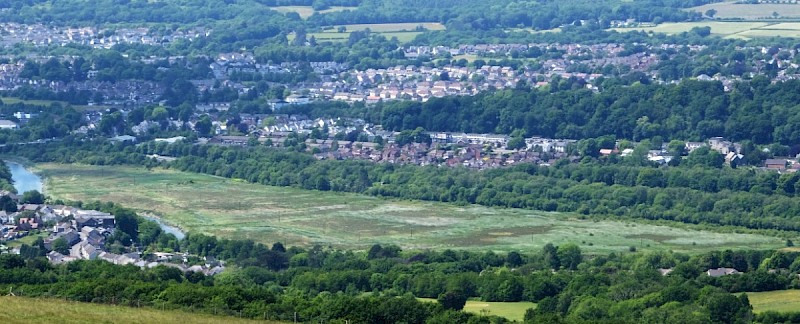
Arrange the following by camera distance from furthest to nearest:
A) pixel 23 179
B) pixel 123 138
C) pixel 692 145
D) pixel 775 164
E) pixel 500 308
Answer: pixel 123 138 → pixel 692 145 → pixel 775 164 → pixel 23 179 → pixel 500 308

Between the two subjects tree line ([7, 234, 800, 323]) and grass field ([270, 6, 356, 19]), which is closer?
tree line ([7, 234, 800, 323])

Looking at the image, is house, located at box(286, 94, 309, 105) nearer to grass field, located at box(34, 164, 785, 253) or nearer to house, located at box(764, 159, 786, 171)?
grass field, located at box(34, 164, 785, 253)

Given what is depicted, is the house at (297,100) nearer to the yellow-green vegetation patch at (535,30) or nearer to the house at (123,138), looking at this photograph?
the house at (123,138)

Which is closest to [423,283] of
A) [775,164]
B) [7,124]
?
[775,164]

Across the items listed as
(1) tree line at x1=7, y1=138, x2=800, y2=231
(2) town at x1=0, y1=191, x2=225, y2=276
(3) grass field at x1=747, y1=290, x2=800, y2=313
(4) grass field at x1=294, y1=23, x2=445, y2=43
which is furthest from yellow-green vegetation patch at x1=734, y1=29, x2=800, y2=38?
(3) grass field at x1=747, y1=290, x2=800, y2=313

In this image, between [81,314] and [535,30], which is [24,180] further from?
[535,30]

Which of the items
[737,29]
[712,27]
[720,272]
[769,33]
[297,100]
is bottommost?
[712,27]

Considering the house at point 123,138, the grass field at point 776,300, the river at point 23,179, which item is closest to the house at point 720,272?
the grass field at point 776,300
